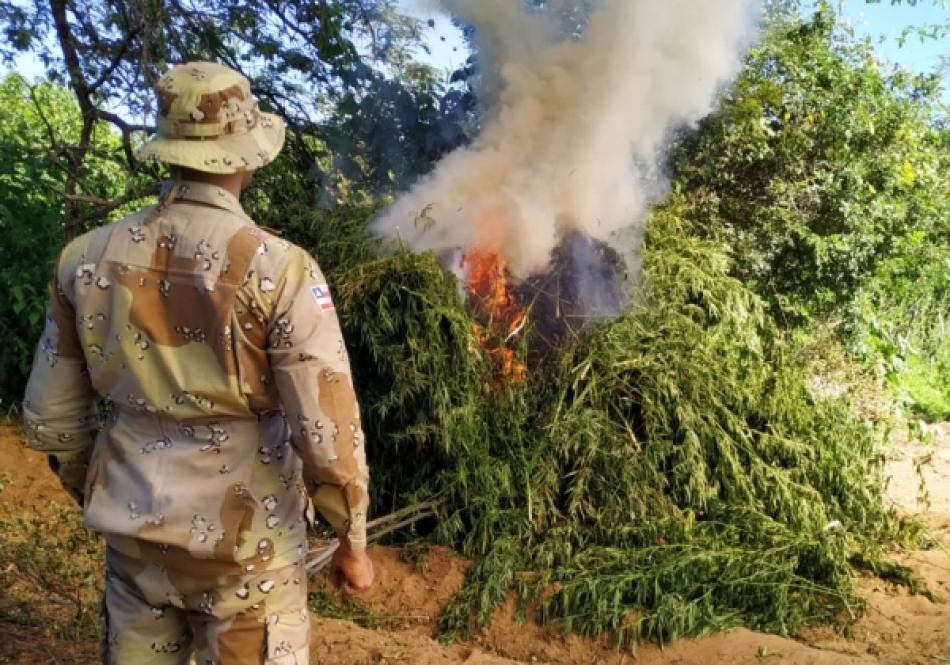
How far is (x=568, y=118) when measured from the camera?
625 centimetres

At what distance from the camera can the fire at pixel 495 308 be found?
5.25m

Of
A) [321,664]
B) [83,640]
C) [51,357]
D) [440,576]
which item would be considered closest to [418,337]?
[440,576]

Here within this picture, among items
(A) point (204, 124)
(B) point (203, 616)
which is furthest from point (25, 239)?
(B) point (203, 616)

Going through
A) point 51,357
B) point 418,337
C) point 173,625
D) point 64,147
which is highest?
point 64,147

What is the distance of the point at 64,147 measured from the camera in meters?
5.96

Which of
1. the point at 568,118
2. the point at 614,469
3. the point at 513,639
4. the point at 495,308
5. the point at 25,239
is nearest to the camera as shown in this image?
the point at 513,639

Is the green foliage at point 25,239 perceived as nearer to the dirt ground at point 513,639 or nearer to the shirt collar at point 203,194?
the dirt ground at point 513,639

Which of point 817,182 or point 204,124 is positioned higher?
point 817,182

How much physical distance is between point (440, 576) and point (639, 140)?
11.9ft

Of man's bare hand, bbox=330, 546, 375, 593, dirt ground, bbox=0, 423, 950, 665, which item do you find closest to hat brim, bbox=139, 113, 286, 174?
man's bare hand, bbox=330, 546, 375, 593

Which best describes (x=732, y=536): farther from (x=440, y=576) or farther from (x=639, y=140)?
(x=639, y=140)

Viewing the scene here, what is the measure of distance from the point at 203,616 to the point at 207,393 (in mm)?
593

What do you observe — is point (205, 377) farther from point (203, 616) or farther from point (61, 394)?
point (203, 616)

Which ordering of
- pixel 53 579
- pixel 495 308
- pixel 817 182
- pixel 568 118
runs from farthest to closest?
1. pixel 817 182
2. pixel 568 118
3. pixel 495 308
4. pixel 53 579
